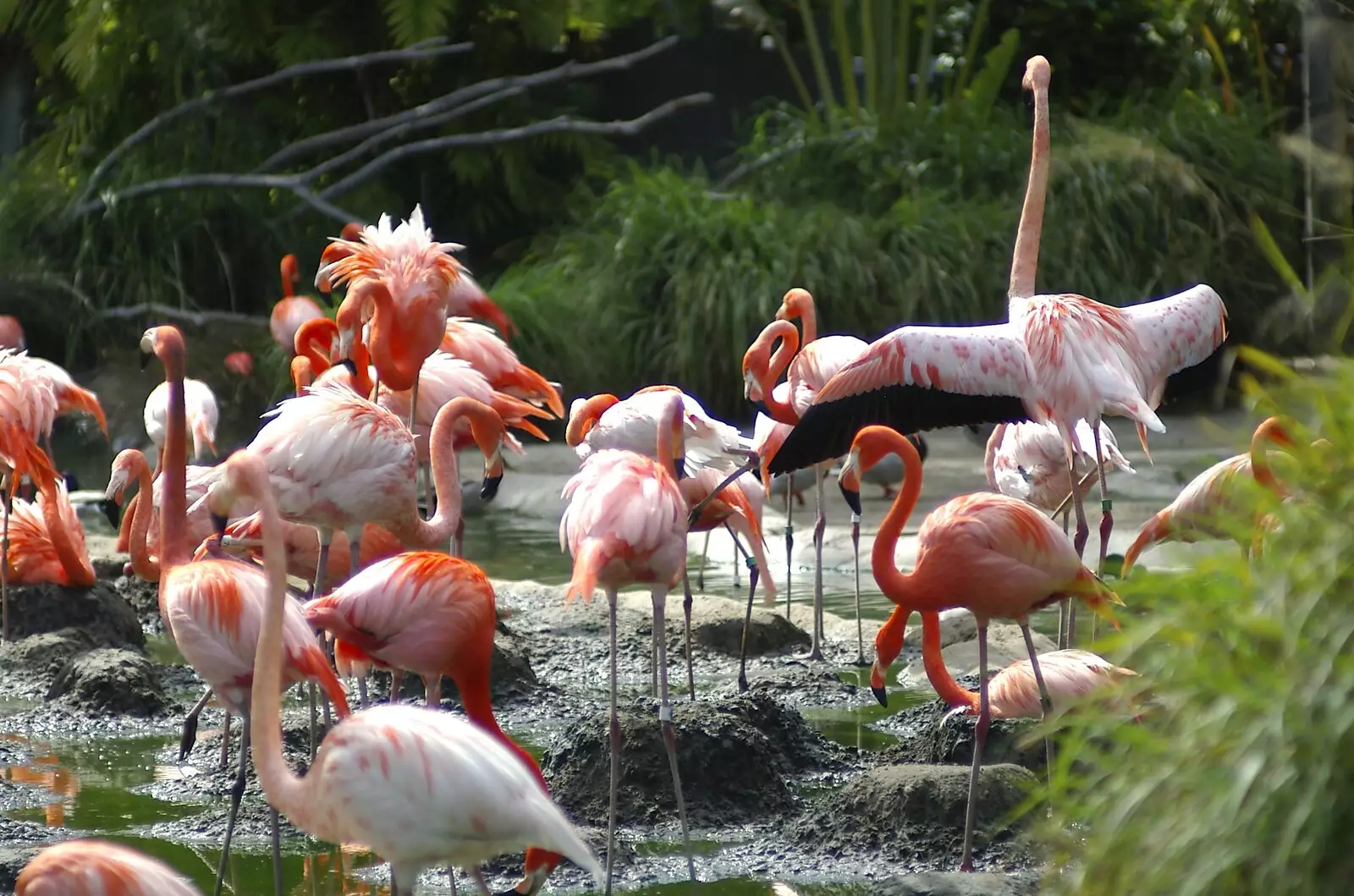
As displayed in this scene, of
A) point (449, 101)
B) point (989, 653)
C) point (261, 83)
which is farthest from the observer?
point (261, 83)

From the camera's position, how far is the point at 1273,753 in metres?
2.01

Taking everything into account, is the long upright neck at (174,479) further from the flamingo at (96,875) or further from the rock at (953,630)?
the rock at (953,630)

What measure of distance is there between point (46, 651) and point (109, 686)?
61 centimetres

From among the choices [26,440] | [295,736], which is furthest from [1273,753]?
[26,440]

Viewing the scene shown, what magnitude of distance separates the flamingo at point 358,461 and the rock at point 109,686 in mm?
1077

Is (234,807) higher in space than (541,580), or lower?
higher

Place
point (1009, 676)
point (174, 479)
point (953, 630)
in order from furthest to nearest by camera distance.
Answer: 1. point (953, 630)
2. point (174, 479)
3. point (1009, 676)

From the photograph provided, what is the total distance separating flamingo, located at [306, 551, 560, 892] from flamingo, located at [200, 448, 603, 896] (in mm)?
778

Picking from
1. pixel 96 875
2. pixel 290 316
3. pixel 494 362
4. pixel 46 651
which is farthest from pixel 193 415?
pixel 96 875

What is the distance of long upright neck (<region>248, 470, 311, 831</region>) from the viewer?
2.87 metres

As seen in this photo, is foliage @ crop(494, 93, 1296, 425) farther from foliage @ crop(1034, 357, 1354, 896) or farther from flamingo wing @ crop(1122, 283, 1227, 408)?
foliage @ crop(1034, 357, 1354, 896)

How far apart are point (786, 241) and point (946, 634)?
522cm

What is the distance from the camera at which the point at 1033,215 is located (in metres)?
5.58

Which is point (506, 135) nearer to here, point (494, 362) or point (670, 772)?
point (494, 362)
